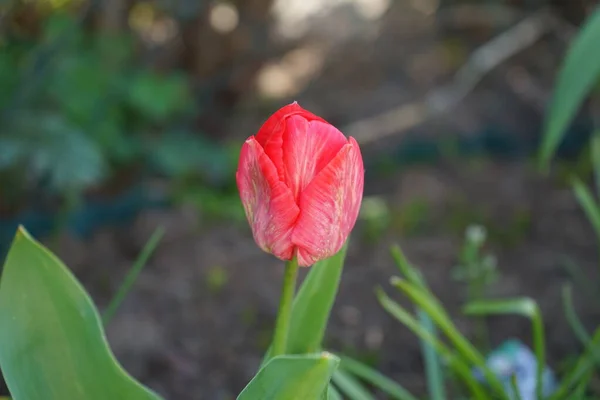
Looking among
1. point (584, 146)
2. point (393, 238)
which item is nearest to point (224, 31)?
point (393, 238)

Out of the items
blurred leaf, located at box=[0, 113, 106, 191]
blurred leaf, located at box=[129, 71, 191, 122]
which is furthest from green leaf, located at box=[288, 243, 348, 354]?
blurred leaf, located at box=[129, 71, 191, 122]

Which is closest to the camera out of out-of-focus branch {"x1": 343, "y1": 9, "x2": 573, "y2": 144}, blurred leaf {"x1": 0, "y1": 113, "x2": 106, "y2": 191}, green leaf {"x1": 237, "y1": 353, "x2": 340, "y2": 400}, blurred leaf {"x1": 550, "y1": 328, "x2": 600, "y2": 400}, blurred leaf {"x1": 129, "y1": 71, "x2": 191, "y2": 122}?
green leaf {"x1": 237, "y1": 353, "x2": 340, "y2": 400}

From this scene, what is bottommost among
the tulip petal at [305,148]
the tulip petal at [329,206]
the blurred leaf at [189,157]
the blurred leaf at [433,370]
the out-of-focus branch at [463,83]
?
the out-of-focus branch at [463,83]

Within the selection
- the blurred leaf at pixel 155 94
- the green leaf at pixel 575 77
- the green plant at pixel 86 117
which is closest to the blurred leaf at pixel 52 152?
the green plant at pixel 86 117

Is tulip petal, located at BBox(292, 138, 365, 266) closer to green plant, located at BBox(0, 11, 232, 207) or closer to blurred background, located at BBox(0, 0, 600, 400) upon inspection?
blurred background, located at BBox(0, 0, 600, 400)

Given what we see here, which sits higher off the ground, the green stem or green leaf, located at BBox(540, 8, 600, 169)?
the green stem

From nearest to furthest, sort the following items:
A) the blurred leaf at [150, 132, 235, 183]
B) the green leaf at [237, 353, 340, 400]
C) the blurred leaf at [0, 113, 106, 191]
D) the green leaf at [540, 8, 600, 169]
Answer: the green leaf at [237, 353, 340, 400] → the green leaf at [540, 8, 600, 169] → the blurred leaf at [0, 113, 106, 191] → the blurred leaf at [150, 132, 235, 183]

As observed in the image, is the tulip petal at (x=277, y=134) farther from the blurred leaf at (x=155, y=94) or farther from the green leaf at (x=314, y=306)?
the blurred leaf at (x=155, y=94)
